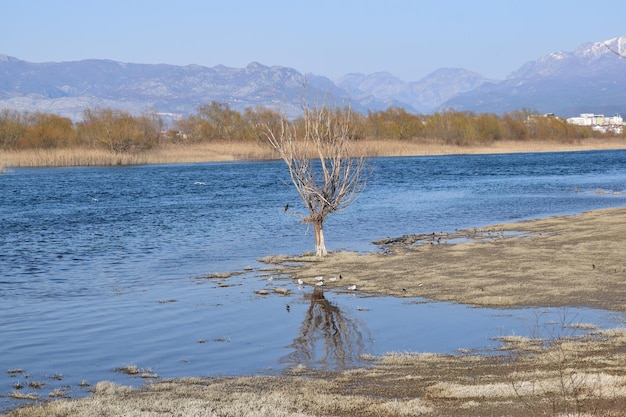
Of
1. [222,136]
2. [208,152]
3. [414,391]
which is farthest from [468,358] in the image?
[222,136]

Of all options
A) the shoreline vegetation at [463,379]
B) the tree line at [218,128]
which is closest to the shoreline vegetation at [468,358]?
the shoreline vegetation at [463,379]

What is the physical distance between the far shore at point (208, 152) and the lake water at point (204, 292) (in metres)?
26.7

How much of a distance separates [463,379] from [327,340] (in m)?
3.37

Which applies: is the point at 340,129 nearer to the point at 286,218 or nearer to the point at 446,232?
the point at 446,232

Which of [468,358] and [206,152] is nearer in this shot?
[468,358]

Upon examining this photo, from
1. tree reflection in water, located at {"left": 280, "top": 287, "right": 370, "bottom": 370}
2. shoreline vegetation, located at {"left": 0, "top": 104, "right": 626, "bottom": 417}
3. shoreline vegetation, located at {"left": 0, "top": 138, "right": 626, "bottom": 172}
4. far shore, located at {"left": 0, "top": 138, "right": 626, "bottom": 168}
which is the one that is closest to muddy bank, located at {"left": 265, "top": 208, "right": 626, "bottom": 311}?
shoreline vegetation, located at {"left": 0, "top": 104, "right": 626, "bottom": 417}

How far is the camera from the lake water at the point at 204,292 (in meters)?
11.8

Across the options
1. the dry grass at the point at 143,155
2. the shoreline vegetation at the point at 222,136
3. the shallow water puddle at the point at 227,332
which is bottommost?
the shallow water puddle at the point at 227,332

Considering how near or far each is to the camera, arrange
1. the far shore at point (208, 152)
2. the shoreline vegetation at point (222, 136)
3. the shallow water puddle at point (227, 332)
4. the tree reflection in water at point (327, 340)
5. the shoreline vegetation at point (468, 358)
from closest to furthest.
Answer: the shoreline vegetation at point (468, 358) → the shallow water puddle at point (227, 332) → the tree reflection in water at point (327, 340) → the far shore at point (208, 152) → the shoreline vegetation at point (222, 136)

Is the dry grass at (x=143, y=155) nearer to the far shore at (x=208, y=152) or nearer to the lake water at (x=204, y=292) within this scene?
the far shore at (x=208, y=152)

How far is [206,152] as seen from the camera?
282ft

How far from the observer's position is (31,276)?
20250mm

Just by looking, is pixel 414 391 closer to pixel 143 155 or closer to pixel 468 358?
pixel 468 358

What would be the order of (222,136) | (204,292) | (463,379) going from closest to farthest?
(463,379)
(204,292)
(222,136)
